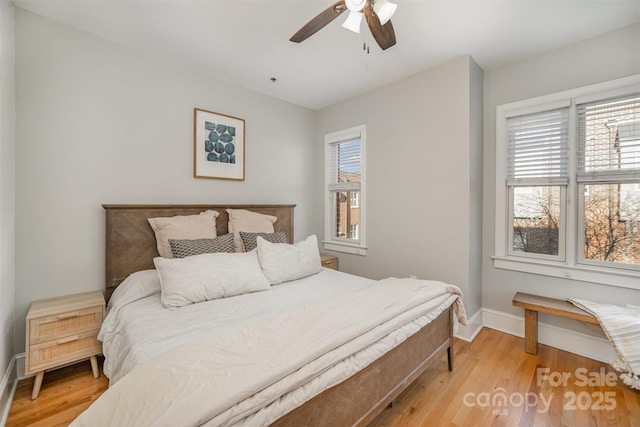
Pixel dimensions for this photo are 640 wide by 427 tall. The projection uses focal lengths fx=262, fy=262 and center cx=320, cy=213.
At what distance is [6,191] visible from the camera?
1729mm

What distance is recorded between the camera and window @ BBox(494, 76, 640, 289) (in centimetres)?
216

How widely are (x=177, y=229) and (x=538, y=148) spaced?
354 cm

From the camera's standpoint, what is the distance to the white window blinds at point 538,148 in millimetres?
2438

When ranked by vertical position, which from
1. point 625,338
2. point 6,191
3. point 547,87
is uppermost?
point 547,87

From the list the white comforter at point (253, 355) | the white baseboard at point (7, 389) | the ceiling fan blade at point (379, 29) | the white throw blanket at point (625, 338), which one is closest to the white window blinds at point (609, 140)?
the white throw blanket at point (625, 338)

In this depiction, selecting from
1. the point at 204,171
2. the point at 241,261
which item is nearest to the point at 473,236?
the point at 241,261

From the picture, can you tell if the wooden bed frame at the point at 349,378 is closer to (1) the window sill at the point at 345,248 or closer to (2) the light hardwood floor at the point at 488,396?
(2) the light hardwood floor at the point at 488,396

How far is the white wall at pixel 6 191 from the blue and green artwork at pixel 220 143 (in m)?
1.38

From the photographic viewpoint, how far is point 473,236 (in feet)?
8.58

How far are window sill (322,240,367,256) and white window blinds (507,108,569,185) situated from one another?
1775mm

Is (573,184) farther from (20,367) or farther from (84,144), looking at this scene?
(20,367)

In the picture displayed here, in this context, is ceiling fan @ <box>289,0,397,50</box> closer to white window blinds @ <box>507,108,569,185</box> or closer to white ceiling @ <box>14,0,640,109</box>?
white ceiling @ <box>14,0,640,109</box>

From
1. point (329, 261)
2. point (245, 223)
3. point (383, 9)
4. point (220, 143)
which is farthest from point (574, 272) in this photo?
point (220, 143)

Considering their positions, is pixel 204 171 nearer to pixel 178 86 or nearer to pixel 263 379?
pixel 178 86
